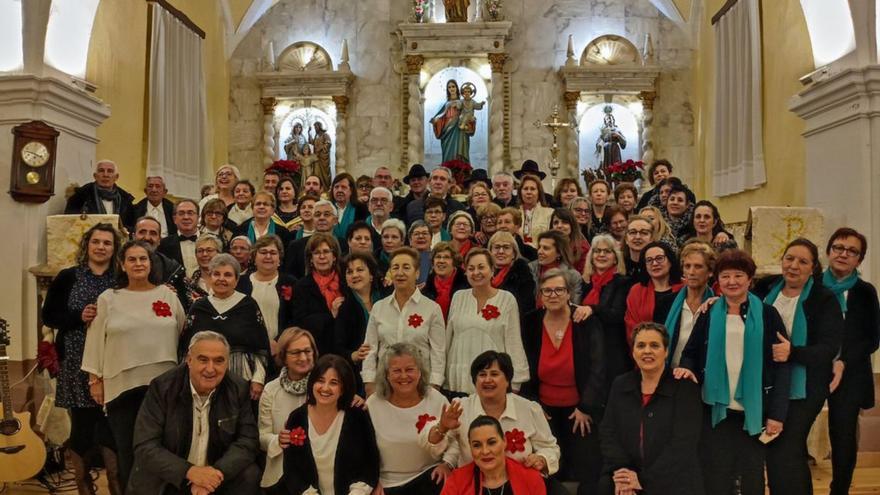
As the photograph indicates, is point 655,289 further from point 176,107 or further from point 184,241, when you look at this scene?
point 176,107

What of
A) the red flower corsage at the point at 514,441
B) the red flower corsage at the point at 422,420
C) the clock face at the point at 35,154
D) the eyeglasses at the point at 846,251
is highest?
the clock face at the point at 35,154

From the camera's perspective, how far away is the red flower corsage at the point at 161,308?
4.54 m

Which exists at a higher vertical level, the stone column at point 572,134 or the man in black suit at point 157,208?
the stone column at point 572,134

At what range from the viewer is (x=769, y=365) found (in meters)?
4.11

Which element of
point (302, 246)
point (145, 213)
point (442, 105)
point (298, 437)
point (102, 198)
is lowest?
point (298, 437)

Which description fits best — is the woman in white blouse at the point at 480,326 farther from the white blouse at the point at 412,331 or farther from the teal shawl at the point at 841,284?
the teal shawl at the point at 841,284

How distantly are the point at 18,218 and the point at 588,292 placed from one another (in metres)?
4.76

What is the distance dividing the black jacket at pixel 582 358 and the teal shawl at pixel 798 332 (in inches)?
34.0

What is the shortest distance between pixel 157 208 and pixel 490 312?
12.7 ft

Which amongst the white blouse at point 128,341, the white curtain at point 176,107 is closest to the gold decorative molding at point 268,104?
the white curtain at point 176,107

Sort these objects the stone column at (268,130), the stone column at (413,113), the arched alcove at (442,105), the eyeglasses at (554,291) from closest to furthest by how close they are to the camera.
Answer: the eyeglasses at (554,291) → the stone column at (413,113) → the stone column at (268,130) → the arched alcove at (442,105)

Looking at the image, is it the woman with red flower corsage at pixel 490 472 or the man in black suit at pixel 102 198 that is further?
the man in black suit at pixel 102 198

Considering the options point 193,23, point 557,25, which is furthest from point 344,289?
point 557,25

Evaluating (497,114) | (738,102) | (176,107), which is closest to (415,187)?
(738,102)
